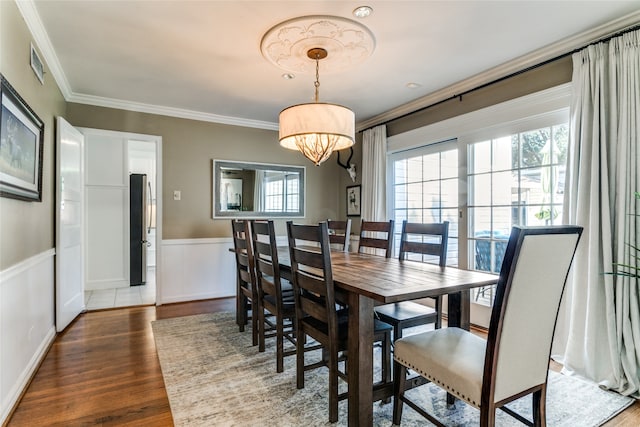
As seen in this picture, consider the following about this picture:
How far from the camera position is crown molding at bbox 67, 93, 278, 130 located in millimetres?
3807

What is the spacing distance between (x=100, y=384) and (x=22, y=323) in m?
0.63

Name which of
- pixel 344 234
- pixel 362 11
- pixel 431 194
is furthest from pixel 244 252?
pixel 431 194

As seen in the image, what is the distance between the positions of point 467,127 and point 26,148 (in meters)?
3.62

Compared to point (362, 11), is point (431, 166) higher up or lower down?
lower down

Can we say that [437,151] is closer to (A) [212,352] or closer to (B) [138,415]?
(A) [212,352]

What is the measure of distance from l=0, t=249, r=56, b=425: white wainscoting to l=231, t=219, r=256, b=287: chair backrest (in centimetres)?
143

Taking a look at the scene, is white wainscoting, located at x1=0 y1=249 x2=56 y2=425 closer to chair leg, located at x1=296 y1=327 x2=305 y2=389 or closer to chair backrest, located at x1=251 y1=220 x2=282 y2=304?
chair backrest, located at x1=251 y1=220 x2=282 y2=304

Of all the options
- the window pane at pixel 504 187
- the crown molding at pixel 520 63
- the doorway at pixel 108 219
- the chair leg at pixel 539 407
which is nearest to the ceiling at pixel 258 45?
the crown molding at pixel 520 63

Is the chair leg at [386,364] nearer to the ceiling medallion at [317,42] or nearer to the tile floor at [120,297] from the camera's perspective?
the ceiling medallion at [317,42]

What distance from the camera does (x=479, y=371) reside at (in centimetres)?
138

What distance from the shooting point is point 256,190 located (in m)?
4.79

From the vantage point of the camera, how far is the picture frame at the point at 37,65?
7.82ft

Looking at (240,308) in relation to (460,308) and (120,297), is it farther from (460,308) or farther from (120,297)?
(120,297)

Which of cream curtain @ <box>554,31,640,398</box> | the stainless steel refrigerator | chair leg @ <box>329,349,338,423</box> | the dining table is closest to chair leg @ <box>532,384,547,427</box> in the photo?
the dining table
